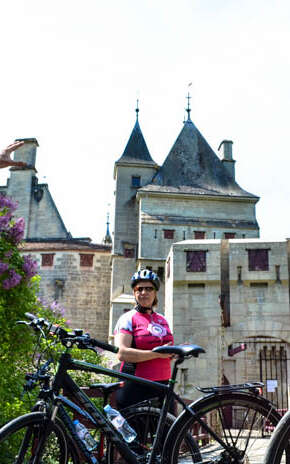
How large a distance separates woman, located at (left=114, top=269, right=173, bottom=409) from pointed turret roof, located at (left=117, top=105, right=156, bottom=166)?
2898cm

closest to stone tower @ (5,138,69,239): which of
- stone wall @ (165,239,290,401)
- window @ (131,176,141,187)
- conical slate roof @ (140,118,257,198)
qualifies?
window @ (131,176,141,187)

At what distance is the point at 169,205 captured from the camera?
29.8m

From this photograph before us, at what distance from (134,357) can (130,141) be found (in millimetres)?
31192

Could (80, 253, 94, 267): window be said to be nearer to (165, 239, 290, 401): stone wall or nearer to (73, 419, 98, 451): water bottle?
(165, 239, 290, 401): stone wall

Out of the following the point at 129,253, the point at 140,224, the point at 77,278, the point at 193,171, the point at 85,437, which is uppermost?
the point at 193,171

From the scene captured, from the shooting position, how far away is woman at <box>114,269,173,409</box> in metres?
3.49

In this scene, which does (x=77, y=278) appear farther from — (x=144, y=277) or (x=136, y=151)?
(x=144, y=277)

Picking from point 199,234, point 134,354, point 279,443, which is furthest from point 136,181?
point 279,443

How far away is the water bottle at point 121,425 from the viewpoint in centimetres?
305

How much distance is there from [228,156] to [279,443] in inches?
1307

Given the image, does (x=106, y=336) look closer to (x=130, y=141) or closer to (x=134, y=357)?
(x=130, y=141)

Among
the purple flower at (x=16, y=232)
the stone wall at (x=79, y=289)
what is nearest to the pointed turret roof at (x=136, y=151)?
the stone wall at (x=79, y=289)

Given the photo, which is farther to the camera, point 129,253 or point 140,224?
point 129,253

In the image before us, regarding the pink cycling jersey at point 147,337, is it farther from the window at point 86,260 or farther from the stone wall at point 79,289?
the window at point 86,260
